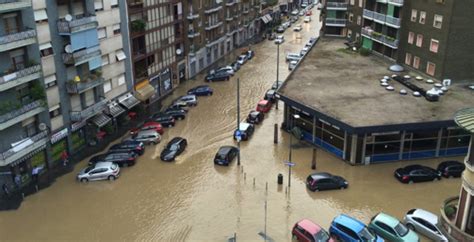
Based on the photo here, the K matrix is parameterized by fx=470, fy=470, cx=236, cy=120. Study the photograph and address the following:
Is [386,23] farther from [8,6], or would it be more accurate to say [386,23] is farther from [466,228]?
[8,6]

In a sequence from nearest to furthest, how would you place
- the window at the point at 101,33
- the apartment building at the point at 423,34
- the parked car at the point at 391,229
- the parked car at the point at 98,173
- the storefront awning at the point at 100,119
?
the parked car at the point at 391,229, the parked car at the point at 98,173, the storefront awning at the point at 100,119, the window at the point at 101,33, the apartment building at the point at 423,34

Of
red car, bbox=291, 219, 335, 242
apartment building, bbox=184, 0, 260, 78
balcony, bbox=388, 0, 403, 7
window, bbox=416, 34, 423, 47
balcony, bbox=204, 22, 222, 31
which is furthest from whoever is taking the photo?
balcony, bbox=204, 22, 222, 31

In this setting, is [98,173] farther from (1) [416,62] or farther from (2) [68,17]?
(1) [416,62]

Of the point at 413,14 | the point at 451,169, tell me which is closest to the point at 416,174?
the point at 451,169

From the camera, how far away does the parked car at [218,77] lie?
71.4 m

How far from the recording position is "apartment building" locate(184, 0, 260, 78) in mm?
71312

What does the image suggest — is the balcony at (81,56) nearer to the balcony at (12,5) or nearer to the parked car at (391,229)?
the balcony at (12,5)

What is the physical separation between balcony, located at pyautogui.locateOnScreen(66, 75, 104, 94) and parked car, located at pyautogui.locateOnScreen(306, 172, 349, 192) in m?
22.5

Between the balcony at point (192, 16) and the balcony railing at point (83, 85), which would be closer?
the balcony railing at point (83, 85)

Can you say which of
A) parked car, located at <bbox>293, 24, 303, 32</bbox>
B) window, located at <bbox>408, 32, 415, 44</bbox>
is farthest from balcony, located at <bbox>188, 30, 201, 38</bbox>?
parked car, located at <bbox>293, 24, 303, 32</bbox>

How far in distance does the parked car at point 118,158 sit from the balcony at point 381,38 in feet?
119

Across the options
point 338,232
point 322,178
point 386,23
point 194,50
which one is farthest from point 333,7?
point 338,232

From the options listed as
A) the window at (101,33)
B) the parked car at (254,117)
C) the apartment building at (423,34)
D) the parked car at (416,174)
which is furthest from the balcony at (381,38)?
the window at (101,33)

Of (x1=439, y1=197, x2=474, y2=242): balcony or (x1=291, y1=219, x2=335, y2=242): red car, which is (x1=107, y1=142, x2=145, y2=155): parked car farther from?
(x1=439, y1=197, x2=474, y2=242): balcony
